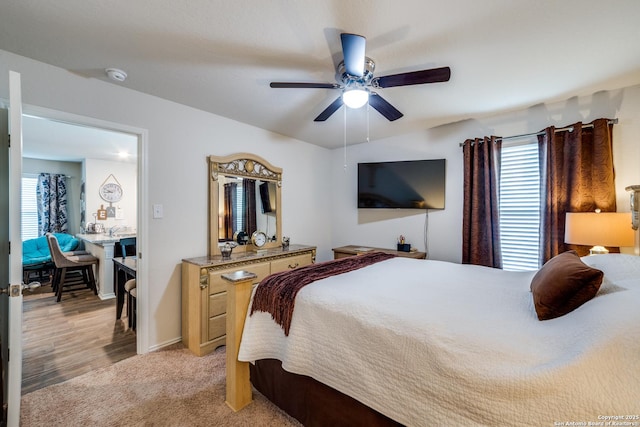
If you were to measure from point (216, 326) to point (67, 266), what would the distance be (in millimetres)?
3081

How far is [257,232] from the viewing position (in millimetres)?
3416

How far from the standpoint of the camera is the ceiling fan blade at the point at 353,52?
1504mm

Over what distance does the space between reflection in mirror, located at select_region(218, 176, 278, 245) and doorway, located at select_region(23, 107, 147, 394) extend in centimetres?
82

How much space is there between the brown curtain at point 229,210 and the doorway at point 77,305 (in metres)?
0.83

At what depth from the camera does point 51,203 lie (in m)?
5.75

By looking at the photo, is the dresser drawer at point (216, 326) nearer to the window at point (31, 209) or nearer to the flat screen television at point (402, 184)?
the flat screen television at point (402, 184)

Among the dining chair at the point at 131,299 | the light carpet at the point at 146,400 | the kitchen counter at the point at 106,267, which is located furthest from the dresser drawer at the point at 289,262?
the kitchen counter at the point at 106,267

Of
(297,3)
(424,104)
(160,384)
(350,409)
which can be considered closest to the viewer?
(350,409)

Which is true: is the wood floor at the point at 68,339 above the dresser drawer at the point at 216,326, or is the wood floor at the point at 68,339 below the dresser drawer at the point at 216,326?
below

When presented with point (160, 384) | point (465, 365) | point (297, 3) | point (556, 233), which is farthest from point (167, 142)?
point (556, 233)

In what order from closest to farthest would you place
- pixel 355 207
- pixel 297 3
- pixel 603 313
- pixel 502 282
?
pixel 603 313, pixel 297 3, pixel 502 282, pixel 355 207

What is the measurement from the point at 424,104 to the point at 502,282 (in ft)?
6.23

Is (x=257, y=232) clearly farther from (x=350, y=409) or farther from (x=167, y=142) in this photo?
Answer: (x=350, y=409)

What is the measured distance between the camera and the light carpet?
5.51 feet
